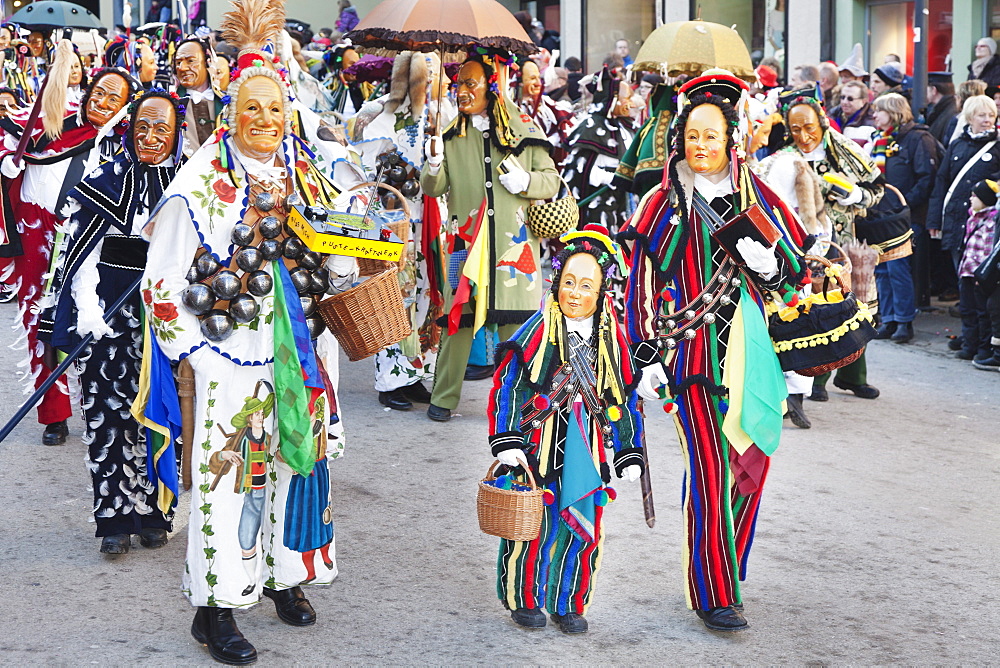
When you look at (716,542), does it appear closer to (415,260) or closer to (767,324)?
(767,324)

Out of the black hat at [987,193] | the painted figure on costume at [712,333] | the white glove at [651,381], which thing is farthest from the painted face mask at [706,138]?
the black hat at [987,193]

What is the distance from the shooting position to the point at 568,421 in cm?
466

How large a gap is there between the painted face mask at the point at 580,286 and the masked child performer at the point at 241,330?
0.78 metres

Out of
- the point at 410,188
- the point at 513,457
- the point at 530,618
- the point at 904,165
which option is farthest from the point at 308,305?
the point at 904,165

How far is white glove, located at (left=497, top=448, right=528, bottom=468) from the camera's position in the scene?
14.8ft

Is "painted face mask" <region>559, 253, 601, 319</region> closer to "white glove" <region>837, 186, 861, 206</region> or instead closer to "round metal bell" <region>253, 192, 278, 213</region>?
"round metal bell" <region>253, 192, 278, 213</region>

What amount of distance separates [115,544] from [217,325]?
177 centimetres

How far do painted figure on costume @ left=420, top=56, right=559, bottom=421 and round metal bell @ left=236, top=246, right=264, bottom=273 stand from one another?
10.7ft

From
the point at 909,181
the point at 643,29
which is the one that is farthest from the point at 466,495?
the point at 643,29

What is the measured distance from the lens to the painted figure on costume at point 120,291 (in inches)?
A: 214

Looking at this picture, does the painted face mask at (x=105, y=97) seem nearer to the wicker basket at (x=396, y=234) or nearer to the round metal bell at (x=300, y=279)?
the wicker basket at (x=396, y=234)

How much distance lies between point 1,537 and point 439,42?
342cm

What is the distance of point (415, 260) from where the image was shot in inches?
331

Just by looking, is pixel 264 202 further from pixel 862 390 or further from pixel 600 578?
pixel 862 390
